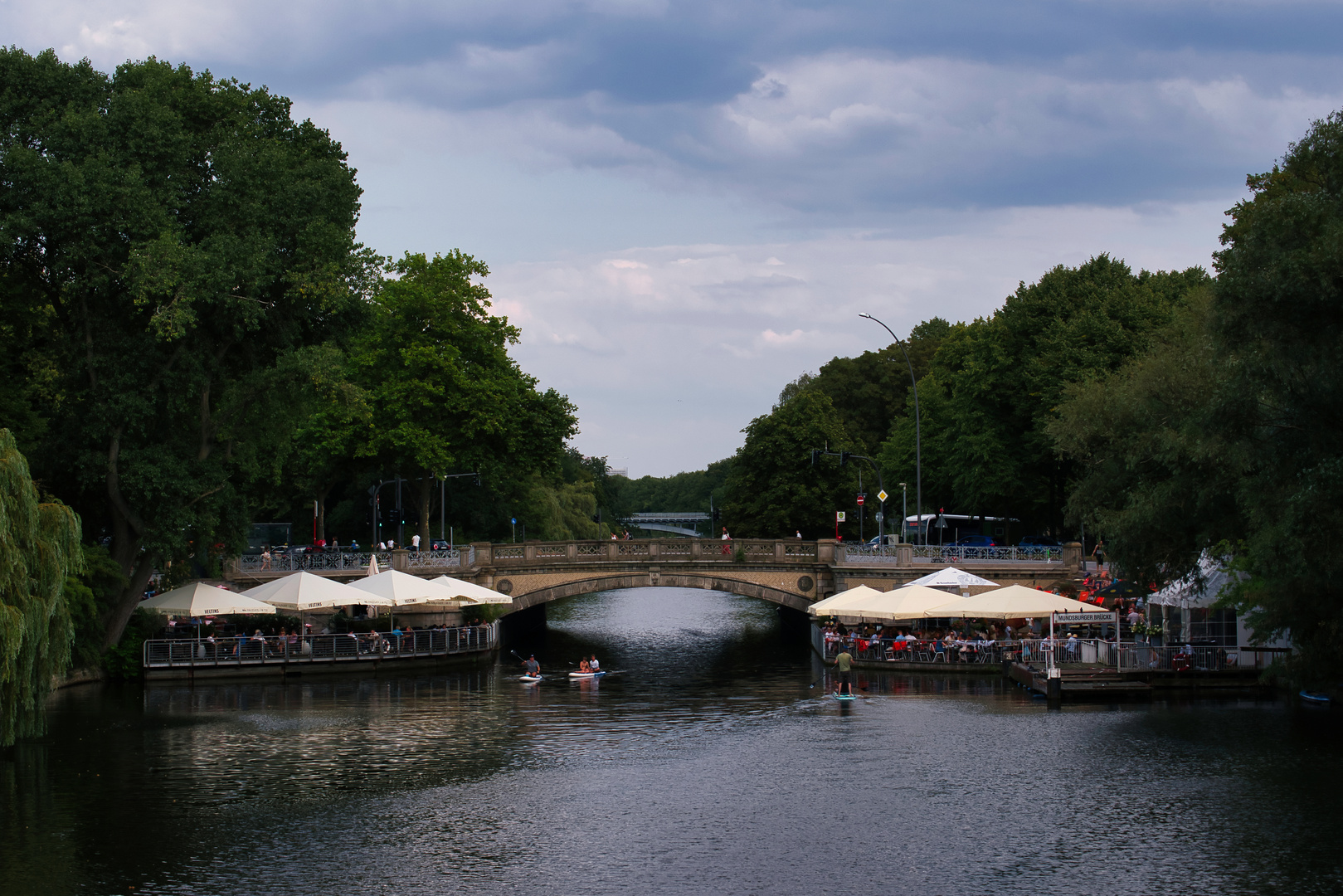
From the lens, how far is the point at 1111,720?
104 ft

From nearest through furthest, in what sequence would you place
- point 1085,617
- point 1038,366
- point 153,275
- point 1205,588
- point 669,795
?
point 669,795
point 1205,588
point 153,275
point 1085,617
point 1038,366

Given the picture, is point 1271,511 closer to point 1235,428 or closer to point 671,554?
point 1235,428

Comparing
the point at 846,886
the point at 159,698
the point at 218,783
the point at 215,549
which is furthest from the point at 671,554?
the point at 846,886

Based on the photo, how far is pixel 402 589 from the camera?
4356 cm

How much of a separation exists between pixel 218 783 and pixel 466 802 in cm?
544

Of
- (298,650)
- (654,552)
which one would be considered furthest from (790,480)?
(298,650)

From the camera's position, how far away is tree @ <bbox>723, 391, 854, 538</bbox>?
82.1 meters

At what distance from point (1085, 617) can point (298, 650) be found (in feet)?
84.2

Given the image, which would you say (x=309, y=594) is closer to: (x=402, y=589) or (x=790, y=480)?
(x=402, y=589)

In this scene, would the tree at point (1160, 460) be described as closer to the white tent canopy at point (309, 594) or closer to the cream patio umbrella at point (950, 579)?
the cream patio umbrella at point (950, 579)

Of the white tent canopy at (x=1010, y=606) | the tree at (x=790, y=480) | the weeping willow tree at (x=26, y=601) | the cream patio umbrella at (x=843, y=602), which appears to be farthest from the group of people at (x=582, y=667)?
the tree at (x=790, y=480)

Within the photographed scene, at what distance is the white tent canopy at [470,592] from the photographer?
44.7 meters

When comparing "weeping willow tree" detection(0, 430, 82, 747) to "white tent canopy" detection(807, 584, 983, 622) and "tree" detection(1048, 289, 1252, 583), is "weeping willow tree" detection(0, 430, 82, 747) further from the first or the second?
"tree" detection(1048, 289, 1252, 583)

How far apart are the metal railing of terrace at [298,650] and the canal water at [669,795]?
3.06m
